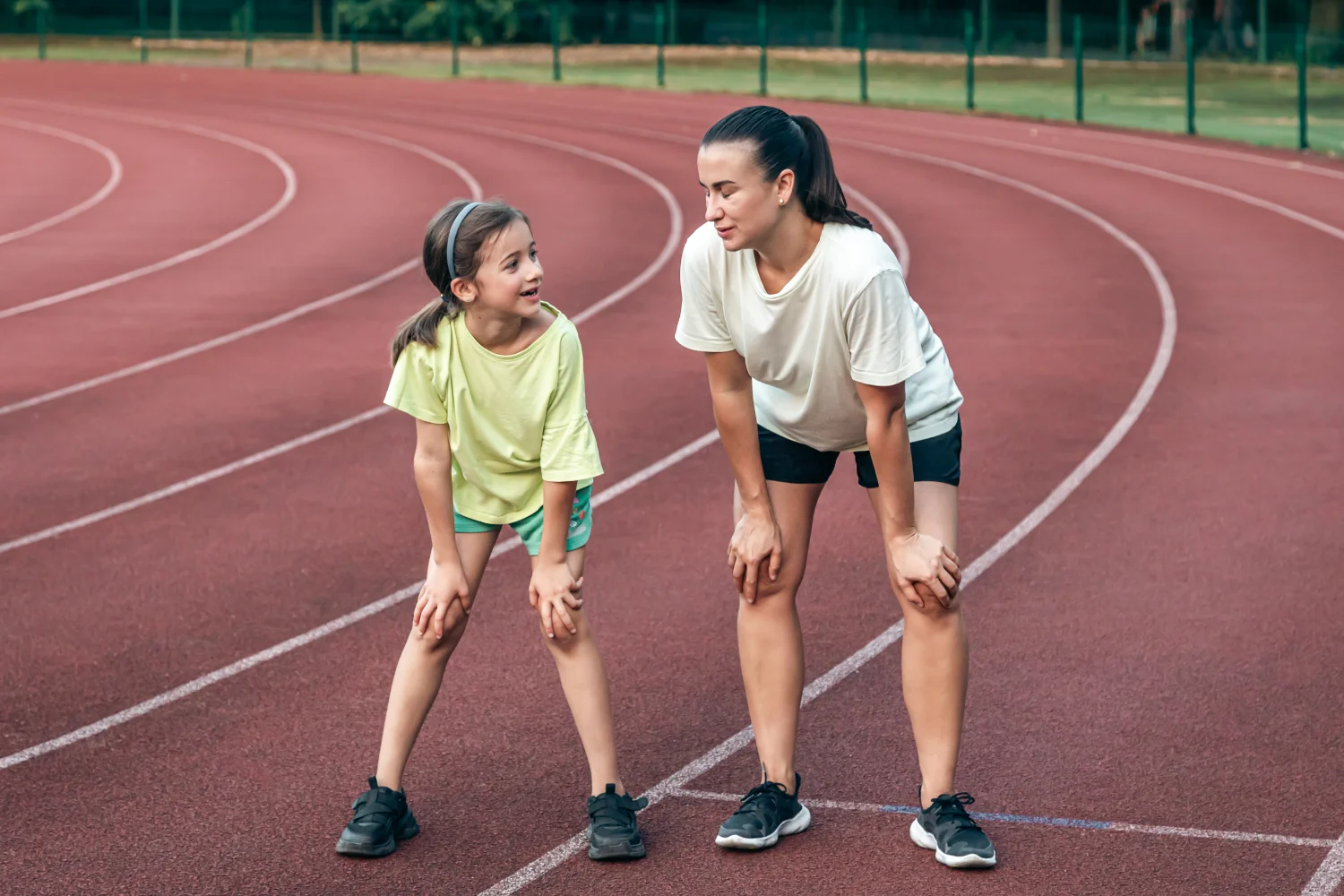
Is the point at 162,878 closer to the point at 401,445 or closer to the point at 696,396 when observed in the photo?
the point at 401,445

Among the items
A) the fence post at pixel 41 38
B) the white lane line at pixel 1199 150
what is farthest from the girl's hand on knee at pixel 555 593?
the fence post at pixel 41 38

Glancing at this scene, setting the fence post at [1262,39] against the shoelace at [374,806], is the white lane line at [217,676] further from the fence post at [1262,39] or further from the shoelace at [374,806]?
the fence post at [1262,39]

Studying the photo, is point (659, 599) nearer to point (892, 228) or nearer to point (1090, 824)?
point (1090, 824)

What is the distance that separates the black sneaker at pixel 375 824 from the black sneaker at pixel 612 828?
52 cm

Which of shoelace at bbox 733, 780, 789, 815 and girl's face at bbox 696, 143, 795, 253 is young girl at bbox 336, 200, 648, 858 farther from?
girl's face at bbox 696, 143, 795, 253

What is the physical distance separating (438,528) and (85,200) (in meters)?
18.0

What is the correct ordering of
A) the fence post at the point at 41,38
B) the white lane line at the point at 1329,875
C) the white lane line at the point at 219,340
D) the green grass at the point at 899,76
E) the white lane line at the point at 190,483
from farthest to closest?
the fence post at the point at 41,38, the green grass at the point at 899,76, the white lane line at the point at 219,340, the white lane line at the point at 190,483, the white lane line at the point at 1329,875

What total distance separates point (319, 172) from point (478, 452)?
1953 centimetres

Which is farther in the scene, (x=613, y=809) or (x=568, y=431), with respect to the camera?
(x=613, y=809)

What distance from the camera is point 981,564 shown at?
752 cm

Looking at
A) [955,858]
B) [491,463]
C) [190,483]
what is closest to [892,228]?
[190,483]

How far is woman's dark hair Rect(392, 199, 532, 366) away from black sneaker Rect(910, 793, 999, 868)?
5.86 ft

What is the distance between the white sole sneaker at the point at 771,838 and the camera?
15.3 feet

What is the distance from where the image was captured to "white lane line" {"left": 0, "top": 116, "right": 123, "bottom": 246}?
18641mm
